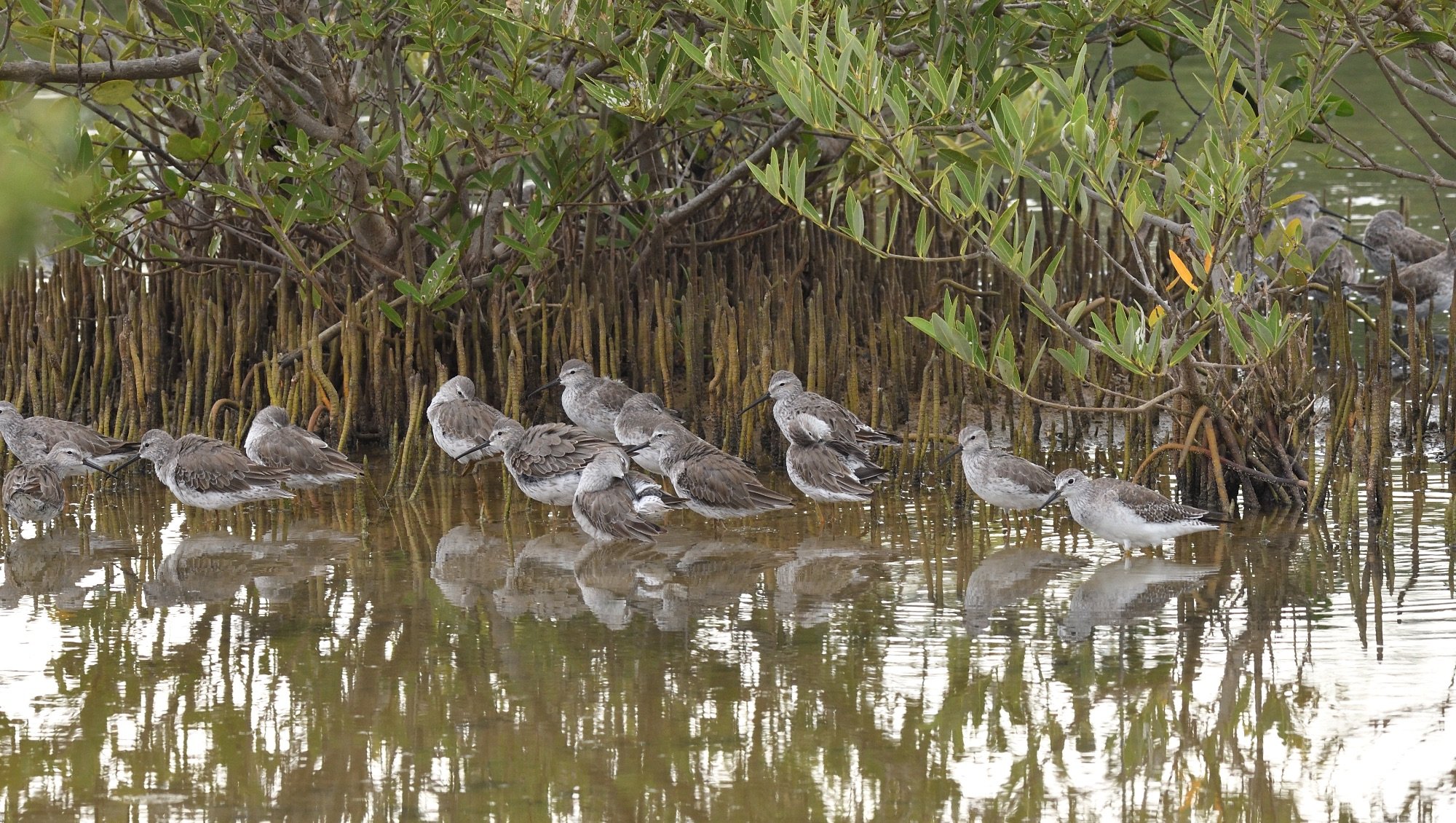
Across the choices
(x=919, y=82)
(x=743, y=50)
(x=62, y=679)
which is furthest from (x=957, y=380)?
(x=62, y=679)

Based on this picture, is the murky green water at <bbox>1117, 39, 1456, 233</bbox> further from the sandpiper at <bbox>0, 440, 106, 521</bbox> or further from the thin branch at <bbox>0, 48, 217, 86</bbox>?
the sandpiper at <bbox>0, 440, 106, 521</bbox>

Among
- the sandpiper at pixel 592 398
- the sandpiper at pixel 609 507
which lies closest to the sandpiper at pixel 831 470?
the sandpiper at pixel 609 507

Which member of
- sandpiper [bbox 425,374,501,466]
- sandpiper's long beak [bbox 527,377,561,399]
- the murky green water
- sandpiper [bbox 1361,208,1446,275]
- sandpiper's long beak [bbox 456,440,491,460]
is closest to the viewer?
sandpiper's long beak [bbox 456,440,491,460]

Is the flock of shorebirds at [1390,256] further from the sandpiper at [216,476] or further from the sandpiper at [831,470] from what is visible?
the sandpiper at [216,476]

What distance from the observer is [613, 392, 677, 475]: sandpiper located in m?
7.55

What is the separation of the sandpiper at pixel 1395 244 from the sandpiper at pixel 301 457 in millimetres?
6743

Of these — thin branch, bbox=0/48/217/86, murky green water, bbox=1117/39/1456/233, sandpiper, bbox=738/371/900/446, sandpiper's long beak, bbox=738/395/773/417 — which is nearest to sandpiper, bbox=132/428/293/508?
thin branch, bbox=0/48/217/86

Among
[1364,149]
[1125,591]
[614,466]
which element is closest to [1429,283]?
[1364,149]

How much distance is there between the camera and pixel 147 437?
724 centimetres

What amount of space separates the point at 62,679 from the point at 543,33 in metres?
3.08

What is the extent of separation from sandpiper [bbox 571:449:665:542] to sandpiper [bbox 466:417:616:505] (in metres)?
0.27

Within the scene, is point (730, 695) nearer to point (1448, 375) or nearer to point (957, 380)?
point (957, 380)

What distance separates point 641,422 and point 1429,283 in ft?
17.3

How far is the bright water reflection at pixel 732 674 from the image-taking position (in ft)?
12.9
